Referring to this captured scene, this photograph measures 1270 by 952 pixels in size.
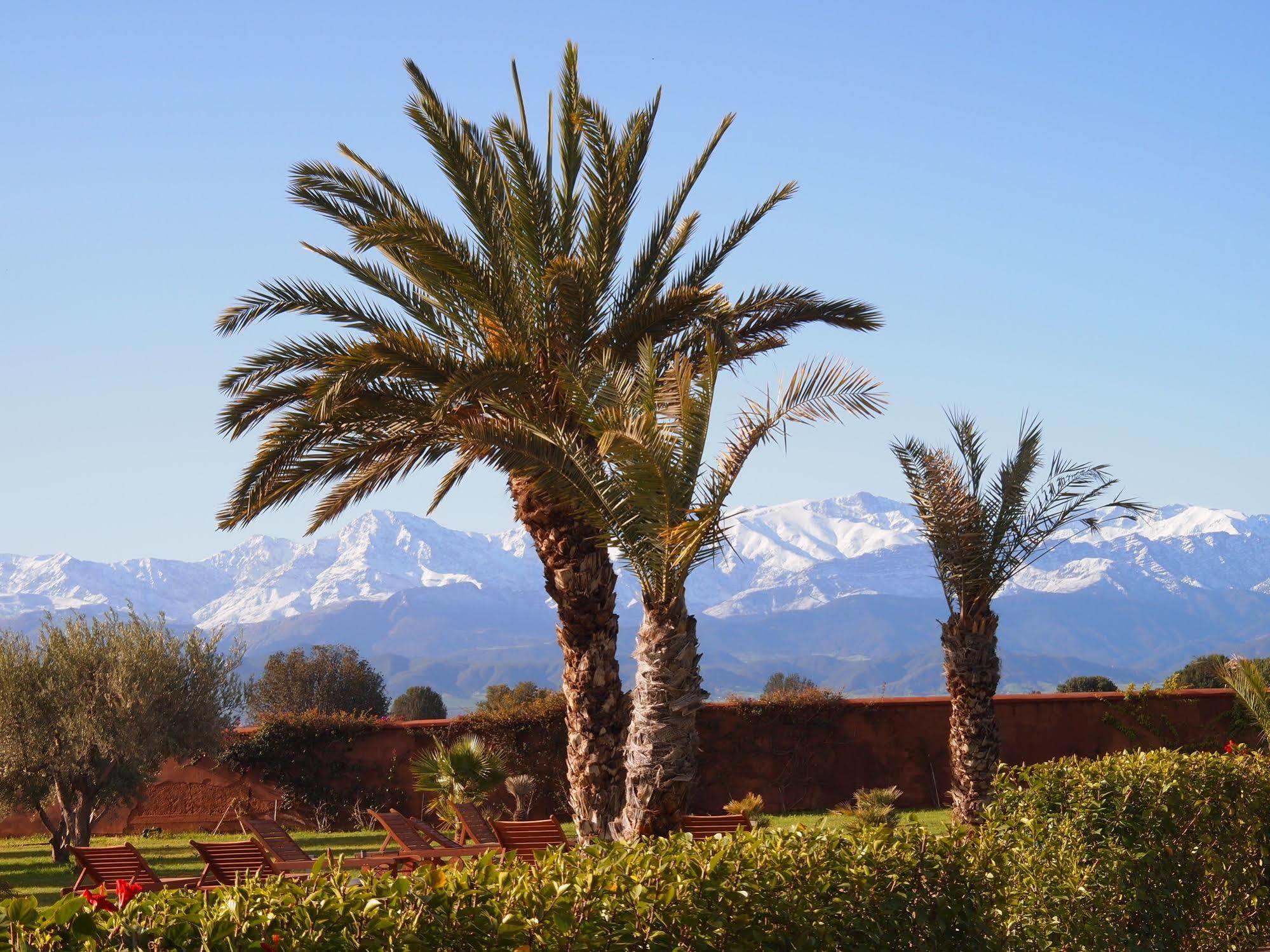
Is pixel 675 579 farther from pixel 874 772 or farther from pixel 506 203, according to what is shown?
pixel 874 772

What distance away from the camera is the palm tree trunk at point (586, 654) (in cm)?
1177

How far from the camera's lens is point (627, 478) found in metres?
9.49

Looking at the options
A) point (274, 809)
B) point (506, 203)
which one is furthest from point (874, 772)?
point (506, 203)

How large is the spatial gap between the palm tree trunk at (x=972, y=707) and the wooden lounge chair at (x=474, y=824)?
5818mm

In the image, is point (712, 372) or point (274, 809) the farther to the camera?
point (274, 809)

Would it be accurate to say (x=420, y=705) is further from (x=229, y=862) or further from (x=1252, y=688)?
(x=229, y=862)

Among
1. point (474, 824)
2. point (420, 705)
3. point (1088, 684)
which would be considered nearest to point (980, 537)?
point (474, 824)

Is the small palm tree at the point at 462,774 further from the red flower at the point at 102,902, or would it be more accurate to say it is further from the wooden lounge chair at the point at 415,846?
the red flower at the point at 102,902

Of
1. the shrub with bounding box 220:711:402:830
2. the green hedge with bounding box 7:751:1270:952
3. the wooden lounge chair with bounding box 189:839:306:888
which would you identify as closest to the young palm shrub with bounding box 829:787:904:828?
the wooden lounge chair with bounding box 189:839:306:888

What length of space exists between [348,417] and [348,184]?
2.31 m

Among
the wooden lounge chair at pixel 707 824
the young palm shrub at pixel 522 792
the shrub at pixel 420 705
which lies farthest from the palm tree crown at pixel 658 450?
the shrub at pixel 420 705

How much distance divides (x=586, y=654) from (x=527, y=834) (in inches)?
71.3

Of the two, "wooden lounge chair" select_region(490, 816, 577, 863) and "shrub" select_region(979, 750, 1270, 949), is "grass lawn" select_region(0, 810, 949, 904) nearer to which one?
"wooden lounge chair" select_region(490, 816, 577, 863)

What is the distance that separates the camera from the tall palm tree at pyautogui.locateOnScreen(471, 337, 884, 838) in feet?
30.7
